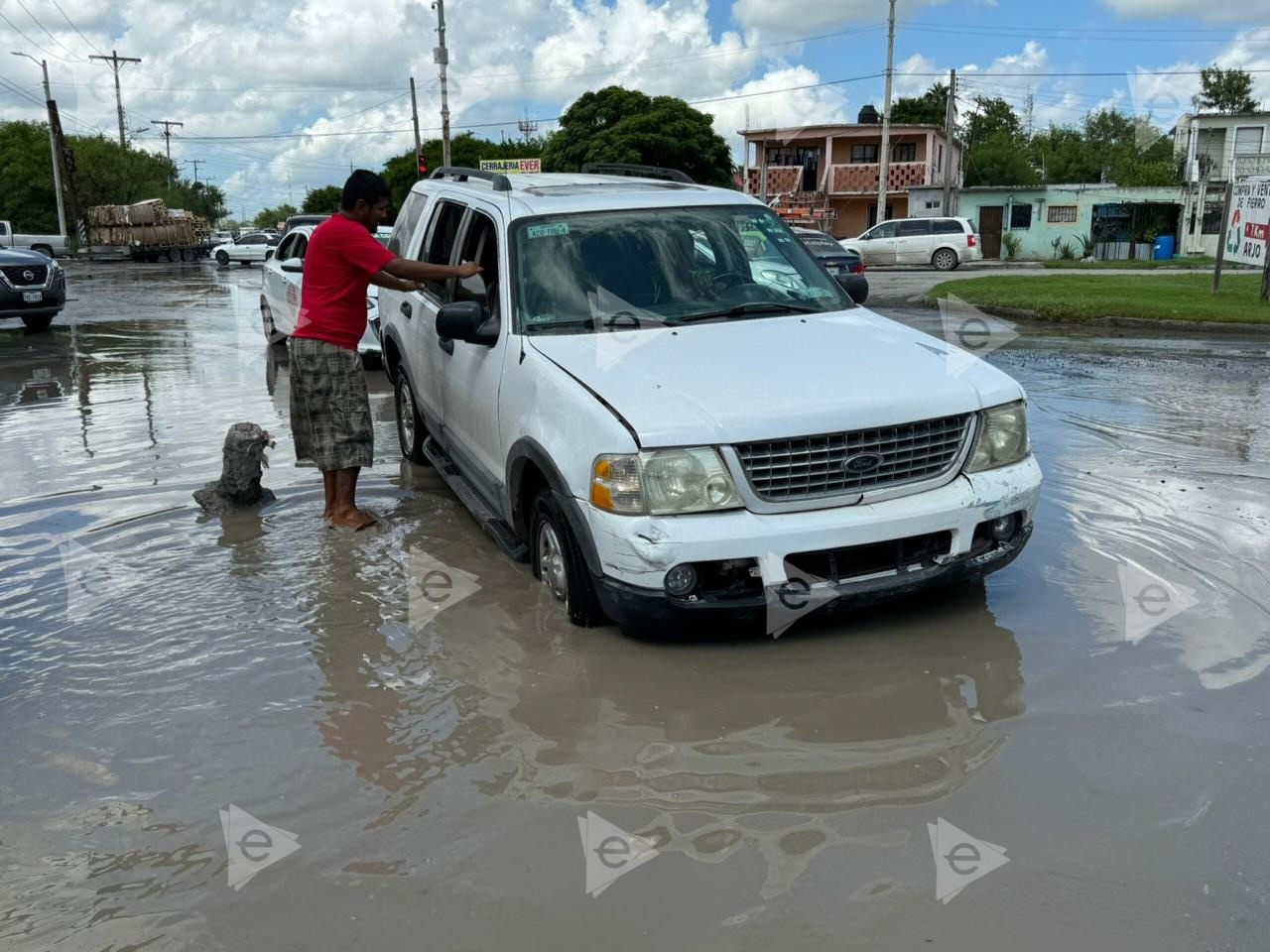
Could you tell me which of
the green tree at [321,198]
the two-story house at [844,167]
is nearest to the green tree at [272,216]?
the green tree at [321,198]

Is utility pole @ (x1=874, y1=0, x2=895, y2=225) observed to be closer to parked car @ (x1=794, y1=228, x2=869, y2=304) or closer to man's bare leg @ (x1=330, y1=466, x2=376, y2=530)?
parked car @ (x1=794, y1=228, x2=869, y2=304)

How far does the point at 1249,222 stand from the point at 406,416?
50.1 feet

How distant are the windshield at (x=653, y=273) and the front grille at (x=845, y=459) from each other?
3.96 feet

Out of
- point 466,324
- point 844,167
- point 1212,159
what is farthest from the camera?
point 844,167

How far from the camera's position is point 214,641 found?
4730 millimetres

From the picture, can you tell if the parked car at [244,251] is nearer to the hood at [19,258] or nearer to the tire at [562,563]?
the hood at [19,258]

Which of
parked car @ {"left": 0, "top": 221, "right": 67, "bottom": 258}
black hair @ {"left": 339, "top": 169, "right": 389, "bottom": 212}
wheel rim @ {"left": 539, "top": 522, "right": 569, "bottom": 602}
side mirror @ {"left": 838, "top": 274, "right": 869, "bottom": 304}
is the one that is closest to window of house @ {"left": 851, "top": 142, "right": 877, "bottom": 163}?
parked car @ {"left": 0, "top": 221, "right": 67, "bottom": 258}

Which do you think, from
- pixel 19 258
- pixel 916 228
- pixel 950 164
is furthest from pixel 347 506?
pixel 950 164

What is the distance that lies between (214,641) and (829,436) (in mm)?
2730

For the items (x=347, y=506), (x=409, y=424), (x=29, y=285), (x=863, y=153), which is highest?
(x=863, y=153)

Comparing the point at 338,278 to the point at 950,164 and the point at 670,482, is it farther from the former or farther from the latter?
the point at 950,164

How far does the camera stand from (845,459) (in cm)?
416

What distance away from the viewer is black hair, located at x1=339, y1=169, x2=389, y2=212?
595cm

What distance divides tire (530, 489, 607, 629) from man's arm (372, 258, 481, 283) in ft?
4.94
